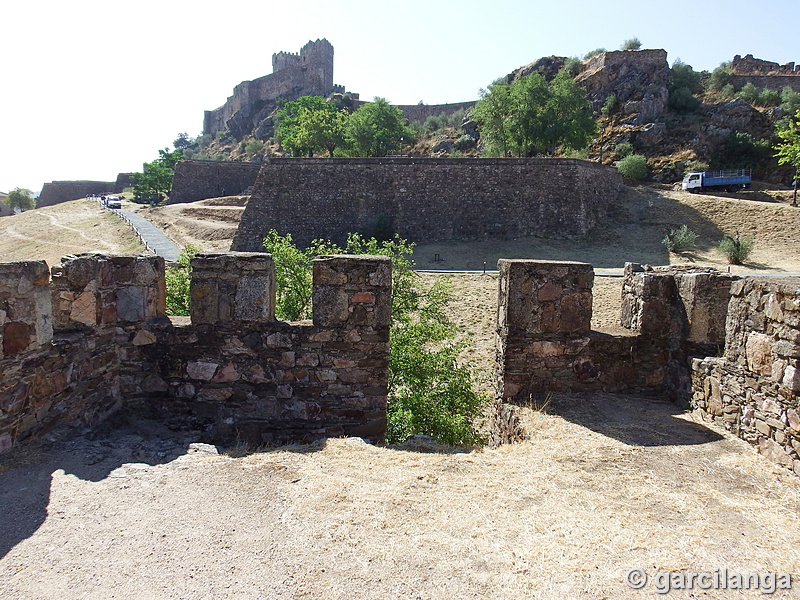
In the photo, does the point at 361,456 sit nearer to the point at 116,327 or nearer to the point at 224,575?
the point at 224,575

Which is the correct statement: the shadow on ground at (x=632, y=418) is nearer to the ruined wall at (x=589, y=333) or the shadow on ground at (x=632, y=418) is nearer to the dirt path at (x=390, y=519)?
the dirt path at (x=390, y=519)

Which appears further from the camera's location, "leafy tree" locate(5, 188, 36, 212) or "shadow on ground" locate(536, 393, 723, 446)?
"leafy tree" locate(5, 188, 36, 212)

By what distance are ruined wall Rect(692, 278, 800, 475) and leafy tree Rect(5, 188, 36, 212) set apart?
3121 inches

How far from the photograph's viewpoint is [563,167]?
80.2 feet

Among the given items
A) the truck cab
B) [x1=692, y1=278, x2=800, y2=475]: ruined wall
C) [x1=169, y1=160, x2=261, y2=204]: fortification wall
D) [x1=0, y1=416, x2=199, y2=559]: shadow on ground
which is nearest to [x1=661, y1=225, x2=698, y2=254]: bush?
the truck cab

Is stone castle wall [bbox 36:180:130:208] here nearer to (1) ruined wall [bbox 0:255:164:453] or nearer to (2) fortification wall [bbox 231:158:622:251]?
(2) fortification wall [bbox 231:158:622:251]

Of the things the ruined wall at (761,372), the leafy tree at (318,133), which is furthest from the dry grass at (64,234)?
the ruined wall at (761,372)

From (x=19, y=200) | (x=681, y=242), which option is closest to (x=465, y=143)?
(x=681, y=242)

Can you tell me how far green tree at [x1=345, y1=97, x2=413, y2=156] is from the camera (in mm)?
35031

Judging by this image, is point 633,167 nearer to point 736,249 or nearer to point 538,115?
point 538,115

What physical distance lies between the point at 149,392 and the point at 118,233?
97.8ft

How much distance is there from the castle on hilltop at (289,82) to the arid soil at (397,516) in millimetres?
69363

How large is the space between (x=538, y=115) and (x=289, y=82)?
51742 mm

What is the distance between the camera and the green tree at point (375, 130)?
3503 cm
